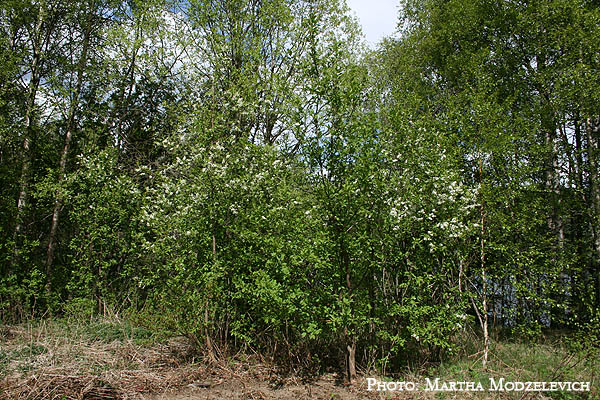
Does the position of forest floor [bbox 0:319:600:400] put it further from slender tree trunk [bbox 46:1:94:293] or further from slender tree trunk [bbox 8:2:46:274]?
slender tree trunk [bbox 8:2:46:274]

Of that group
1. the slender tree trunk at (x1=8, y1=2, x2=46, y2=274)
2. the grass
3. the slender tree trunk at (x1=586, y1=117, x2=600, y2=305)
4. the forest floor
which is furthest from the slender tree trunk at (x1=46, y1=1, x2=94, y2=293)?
the slender tree trunk at (x1=586, y1=117, x2=600, y2=305)

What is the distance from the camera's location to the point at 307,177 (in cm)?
538

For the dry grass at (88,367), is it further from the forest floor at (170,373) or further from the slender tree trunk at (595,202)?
the slender tree trunk at (595,202)

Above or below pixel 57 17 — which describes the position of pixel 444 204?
below

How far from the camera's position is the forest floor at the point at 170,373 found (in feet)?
15.5

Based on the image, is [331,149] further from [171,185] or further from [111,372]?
[111,372]

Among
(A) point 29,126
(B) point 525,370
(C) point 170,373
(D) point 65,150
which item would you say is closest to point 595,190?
(B) point 525,370

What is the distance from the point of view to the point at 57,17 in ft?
36.1

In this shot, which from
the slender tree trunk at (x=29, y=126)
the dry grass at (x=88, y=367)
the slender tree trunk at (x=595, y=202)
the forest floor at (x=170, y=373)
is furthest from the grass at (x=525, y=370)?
the slender tree trunk at (x=29, y=126)

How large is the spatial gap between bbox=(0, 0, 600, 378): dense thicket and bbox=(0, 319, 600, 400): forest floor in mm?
380

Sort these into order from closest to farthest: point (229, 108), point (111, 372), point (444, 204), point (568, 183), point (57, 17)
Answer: point (111, 372)
point (444, 204)
point (229, 108)
point (568, 183)
point (57, 17)

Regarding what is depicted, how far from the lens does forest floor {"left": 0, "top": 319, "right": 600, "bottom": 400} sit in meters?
4.73

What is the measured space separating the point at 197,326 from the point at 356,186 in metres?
3.32

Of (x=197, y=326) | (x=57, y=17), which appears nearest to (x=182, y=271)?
(x=197, y=326)
